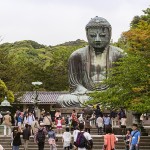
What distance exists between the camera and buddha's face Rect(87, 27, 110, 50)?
32188 mm

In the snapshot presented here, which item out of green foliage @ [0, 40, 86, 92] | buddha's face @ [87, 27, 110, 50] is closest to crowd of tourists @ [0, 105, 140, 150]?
buddha's face @ [87, 27, 110, 50]

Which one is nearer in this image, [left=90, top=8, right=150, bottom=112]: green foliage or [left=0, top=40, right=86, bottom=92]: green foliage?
[left=90, top=8, right=150, bottom=112]: green foliage

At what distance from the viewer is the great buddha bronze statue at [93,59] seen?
32.2m

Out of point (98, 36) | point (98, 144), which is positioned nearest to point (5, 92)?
point (98, 36)

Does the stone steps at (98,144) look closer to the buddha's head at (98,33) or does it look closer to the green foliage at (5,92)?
the buddha's head at (98,33)

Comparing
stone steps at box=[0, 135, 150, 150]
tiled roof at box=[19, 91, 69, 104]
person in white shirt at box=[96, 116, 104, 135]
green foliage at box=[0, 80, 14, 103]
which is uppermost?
tiled roof at box=[19, 91, 69, 104]

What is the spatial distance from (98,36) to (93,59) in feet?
5.14

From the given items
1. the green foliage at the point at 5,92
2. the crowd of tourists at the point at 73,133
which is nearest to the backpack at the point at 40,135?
the crowd of tourists at the point at 73,133

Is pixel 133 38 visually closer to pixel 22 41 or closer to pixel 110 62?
pixel 110 62

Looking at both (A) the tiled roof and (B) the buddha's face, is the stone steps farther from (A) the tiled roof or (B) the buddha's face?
(A) the tiled roof

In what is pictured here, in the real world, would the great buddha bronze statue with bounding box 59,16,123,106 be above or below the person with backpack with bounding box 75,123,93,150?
above

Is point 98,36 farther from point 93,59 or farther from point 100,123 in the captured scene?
point 100,123

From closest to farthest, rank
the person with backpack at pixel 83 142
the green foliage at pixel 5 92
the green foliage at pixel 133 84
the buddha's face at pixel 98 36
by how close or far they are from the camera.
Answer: the person with backpack at pixel 83 142 → the green foliage at pixel 133 84 → the buddha's face at pixel 98 36 → the green foliage at pixel 5 92

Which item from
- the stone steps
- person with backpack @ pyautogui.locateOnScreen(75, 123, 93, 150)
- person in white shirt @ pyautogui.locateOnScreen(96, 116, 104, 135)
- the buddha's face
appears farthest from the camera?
the buddha's face
